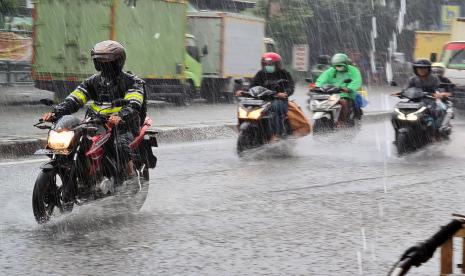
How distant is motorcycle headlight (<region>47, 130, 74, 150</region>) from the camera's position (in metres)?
6.97

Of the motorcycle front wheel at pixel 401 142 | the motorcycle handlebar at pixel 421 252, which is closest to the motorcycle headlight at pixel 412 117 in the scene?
the motorcycle front wheel at pixel 401 142

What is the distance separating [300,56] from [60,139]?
31.2 m

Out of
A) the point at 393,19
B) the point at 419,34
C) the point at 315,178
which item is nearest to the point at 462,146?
the point at 315,178

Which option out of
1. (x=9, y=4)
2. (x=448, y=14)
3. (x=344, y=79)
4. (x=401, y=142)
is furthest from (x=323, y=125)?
(x=448, y=14)

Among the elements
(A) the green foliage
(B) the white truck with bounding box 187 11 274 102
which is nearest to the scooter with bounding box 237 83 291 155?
(A) the green foliage

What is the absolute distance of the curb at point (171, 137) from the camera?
1202cm

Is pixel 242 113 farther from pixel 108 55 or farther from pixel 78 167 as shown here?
pixel 78 167

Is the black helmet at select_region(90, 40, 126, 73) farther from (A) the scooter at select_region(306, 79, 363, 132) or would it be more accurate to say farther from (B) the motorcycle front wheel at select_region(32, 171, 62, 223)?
(A) the scooter at select_region(306, 79, 363, 132)

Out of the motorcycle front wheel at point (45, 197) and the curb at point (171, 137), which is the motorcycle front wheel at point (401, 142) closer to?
the curb at point (171, 137)

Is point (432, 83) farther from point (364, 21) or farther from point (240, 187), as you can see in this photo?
point (364, 21)

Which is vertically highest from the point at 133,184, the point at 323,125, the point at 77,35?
the point at 77,35

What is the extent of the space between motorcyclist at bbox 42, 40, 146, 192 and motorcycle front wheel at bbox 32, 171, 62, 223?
765 mm

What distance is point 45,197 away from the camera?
6984 mm

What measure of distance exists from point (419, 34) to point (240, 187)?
3045cm
